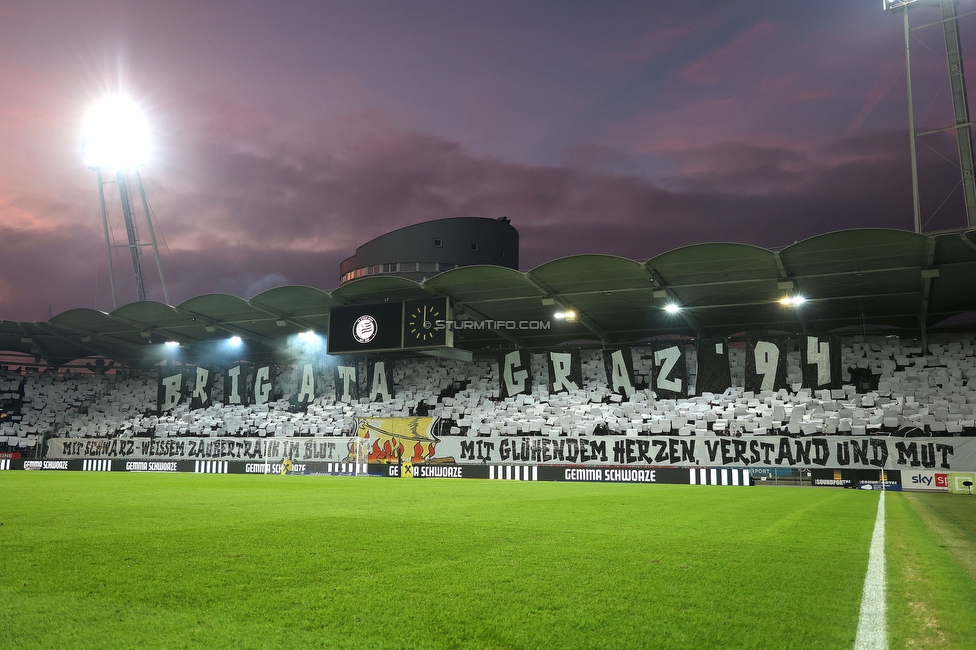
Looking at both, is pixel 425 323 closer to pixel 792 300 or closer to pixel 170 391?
pixel 792 300

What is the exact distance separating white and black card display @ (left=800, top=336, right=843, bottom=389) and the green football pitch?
24.9 metres

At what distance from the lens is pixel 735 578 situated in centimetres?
529

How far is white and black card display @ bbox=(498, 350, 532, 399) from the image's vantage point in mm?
39125

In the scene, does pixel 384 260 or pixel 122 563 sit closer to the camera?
pixel 122 563

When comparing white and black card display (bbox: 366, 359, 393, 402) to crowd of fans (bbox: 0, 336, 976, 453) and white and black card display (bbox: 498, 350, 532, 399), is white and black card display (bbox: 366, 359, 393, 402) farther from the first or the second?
Answer: white and black card display (bbox: 498, 350, 532, 399)

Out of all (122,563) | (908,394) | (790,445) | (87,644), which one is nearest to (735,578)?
(87,644)

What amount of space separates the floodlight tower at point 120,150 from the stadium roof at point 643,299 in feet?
26.7

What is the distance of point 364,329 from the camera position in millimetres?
35656

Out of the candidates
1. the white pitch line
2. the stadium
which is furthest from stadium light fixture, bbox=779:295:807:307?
the white pitch line

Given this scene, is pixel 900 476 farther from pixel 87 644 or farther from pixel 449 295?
pixel 87 644

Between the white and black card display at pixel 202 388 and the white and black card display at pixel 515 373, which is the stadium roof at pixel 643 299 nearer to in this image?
the white and black card display at pixel 515 373

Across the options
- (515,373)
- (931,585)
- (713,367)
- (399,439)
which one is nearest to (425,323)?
(399,439)

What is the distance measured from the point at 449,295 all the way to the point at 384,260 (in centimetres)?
2280

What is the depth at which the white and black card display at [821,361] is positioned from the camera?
1283 inches
